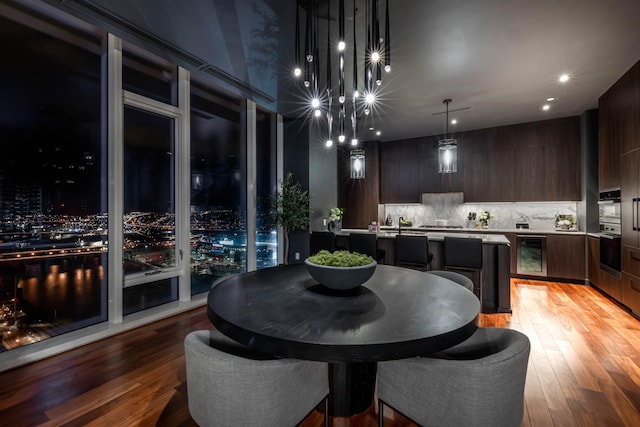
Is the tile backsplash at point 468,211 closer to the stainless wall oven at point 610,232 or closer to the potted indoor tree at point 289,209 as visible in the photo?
the stainless wall oven at point 610,232

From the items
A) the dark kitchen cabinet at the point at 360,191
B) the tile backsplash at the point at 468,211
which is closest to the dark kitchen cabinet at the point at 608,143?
the tile backsplash at the point at 468,211

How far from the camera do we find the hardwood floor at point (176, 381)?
1.71m

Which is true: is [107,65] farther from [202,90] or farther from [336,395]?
[336,395]

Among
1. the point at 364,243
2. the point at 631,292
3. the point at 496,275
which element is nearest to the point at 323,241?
the point at 364,243

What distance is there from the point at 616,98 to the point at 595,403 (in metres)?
3.87

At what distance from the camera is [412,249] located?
377cm

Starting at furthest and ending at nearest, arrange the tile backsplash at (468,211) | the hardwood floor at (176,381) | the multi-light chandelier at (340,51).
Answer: the tile backsplash at (468,211) → the multi-light chandelier at (340,51) → the hardwood floor at (176,381)

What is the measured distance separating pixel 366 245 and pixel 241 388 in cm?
319

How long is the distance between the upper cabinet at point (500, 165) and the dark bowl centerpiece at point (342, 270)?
5.09 metres

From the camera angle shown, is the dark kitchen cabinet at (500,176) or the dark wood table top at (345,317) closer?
the dark wood table top at (345,317)

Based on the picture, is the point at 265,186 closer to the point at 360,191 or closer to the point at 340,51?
the point at 360,191

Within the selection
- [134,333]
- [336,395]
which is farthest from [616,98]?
[134,333]

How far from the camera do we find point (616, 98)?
3.70 m

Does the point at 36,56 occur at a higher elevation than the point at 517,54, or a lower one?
lower
